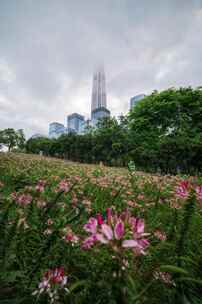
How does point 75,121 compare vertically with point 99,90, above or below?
below

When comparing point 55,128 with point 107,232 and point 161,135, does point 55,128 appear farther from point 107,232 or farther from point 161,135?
point 107,232

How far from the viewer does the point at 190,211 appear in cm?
83

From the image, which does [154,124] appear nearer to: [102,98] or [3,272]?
[3,272]

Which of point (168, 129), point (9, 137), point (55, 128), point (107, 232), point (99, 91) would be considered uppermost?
point (99, 91)

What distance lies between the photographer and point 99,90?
5743 inches

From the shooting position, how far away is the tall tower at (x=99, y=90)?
143m

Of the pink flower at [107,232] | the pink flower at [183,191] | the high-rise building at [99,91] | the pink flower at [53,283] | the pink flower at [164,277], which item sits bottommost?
the pink flower at [164,277]

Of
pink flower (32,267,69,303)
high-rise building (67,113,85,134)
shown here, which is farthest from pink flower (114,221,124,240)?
high-rise building (67,113,85,134)

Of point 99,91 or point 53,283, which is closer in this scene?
point 53,283

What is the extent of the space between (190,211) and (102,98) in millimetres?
150461

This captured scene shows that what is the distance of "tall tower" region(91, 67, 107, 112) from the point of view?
143000 millimetres

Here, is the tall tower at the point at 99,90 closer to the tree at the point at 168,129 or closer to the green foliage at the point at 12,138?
the green foliage at the point at 12,138

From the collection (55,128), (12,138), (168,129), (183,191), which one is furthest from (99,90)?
(183,191)

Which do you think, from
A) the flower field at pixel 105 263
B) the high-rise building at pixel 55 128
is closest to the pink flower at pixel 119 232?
the flower field at pixel 105 263
